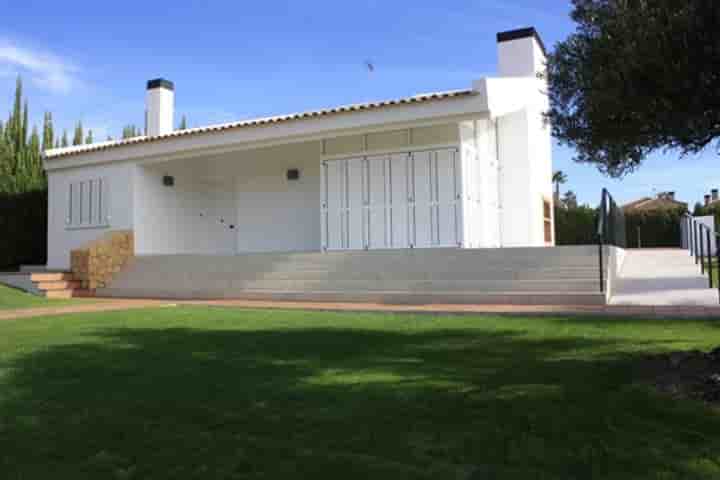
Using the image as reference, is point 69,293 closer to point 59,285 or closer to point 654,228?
point 59,285

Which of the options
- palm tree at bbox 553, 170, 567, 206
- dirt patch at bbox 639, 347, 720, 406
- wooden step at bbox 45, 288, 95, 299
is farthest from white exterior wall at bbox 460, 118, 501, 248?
palm tree at bbox 553, 170, 567, 206

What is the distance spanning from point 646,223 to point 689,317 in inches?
846

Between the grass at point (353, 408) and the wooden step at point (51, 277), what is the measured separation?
7802mm

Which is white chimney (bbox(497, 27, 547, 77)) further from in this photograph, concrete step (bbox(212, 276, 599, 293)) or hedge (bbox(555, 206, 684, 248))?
hedge (bbox(555, 206, 684, 248))

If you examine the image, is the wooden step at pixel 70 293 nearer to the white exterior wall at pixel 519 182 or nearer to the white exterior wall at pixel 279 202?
the white exterior wall at pixel 279 202

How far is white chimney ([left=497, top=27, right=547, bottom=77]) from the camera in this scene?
14883 millimetres

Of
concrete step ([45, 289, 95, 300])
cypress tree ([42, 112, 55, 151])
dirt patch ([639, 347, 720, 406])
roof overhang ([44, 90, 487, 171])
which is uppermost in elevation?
cypress tree ([42, 112, 55, 151])

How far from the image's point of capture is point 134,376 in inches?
179

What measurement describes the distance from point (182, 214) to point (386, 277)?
8.29 m

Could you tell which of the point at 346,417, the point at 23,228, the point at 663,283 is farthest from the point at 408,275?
the point at 23,228

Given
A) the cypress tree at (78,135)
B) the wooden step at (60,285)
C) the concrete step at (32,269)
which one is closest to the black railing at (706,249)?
the wooden step at (60,285)

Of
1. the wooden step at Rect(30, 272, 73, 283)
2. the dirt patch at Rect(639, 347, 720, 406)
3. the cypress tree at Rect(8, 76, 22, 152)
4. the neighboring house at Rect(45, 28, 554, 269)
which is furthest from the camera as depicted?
the cypress tree at Rect(8, 76, 22, 152)

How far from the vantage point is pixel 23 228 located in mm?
17812

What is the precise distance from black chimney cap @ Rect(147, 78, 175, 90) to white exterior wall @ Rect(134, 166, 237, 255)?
11.6 ft
